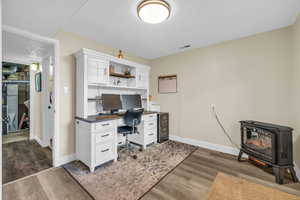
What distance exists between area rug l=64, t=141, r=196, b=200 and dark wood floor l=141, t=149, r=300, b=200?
0.47 ft

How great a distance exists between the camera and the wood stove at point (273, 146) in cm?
177

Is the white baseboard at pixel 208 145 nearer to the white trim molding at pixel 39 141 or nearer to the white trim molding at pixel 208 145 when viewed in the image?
the white trim molding at pixel 208 145

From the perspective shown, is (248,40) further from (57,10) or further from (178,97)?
(57,10)

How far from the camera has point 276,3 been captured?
1660mm

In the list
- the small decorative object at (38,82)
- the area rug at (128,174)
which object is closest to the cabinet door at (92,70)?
the area rug at (128,174)

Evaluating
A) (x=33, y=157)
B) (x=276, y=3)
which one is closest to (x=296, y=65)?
(x=276, y=3)

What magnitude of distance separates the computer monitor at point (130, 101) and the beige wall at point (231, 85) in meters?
0.86

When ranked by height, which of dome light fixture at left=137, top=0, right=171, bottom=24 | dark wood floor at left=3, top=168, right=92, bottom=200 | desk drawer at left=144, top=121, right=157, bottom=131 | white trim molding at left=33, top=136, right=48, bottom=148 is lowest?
dark wood floor at left=3, top=168, right=92, bottom=200

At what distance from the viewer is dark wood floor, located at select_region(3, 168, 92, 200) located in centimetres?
152

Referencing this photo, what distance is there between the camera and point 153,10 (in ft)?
5.41

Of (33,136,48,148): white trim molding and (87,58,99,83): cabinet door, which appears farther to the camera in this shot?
(33,136,48,148): white trim molding

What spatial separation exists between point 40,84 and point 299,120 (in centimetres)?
536

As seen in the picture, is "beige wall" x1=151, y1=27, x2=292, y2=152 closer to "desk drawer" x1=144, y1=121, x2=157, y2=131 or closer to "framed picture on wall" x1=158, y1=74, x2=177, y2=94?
"framed picture on wall" x1=158, y1=74, x2=177, y2=94

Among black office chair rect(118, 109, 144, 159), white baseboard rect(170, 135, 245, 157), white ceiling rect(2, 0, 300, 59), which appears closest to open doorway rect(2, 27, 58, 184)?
white ceiling rect(2, 0, 300, 59)
